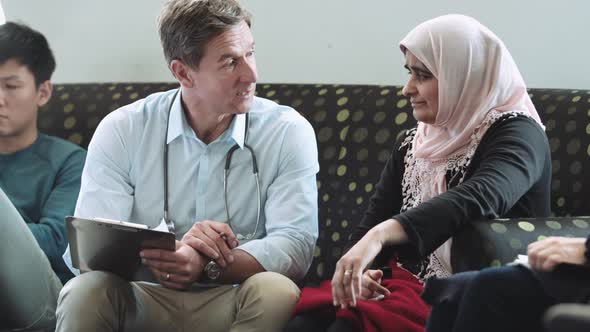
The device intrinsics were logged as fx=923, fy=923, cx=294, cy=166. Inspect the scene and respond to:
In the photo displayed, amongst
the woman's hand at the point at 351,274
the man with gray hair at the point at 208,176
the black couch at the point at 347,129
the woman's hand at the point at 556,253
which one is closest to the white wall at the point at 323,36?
the black couch at the point at 347,129

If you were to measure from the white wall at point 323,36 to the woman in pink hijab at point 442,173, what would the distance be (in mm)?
634

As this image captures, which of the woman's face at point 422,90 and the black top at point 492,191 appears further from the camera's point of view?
the woman's face at point 422,90

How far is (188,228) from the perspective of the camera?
89.1 inches

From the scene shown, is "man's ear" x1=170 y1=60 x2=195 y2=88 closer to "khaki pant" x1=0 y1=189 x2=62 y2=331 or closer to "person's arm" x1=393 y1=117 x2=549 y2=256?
"khaki pant" x1=0 y1=189 x2=62 y2=331

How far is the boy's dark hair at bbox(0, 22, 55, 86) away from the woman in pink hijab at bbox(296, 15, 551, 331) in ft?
3.80

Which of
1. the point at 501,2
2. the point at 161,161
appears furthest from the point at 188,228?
the point at 501,2

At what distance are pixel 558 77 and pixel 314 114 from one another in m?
0.73

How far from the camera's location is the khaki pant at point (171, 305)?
6.43ft

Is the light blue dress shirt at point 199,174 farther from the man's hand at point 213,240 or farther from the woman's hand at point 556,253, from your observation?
the woman's hand at point 556,253

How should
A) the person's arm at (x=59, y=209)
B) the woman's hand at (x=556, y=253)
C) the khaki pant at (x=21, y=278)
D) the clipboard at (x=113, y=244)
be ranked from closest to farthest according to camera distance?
the woman's hand at (x=556, y=253) → the clipboard at (x=113, y=244) → the khaki pant at (x=21, y=278) → the person's arm at (x=59, y=209)

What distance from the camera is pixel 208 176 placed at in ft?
7.41

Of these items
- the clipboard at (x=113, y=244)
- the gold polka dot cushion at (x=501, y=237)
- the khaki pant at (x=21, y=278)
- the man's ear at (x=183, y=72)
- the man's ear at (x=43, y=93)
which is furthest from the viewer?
the man's ear at (x=43, y=93)

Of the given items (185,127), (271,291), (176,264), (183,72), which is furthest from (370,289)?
(183,72)

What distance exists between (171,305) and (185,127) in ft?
1.48
